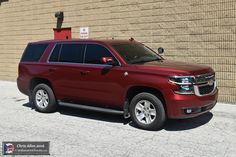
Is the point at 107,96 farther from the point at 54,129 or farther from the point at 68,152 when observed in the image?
the point at 68,152

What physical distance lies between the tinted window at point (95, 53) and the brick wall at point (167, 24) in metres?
3.66

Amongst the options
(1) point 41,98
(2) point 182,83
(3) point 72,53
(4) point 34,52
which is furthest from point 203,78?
(4) point 34,52

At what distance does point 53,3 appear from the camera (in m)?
14.7

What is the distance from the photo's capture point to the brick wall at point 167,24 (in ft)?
32.1

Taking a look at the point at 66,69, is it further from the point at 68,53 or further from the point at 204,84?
the point at 204,84

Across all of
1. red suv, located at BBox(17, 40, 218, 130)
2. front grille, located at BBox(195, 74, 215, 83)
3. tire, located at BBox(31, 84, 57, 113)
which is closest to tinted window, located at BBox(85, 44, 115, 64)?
red suv, located at BBox(17, 40, 218, 130)

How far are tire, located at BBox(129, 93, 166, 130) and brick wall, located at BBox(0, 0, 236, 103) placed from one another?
12.2ft

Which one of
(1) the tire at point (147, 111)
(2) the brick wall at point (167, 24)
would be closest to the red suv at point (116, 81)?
(1) the tire at point (147, 111)

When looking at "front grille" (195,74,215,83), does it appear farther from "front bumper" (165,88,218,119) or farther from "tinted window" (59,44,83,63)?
"tinted window" (59,44,83,63)

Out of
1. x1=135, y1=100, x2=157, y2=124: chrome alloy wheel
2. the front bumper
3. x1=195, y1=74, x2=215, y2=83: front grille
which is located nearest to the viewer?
the front bumper

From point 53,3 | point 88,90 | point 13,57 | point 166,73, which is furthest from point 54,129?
point 13,57

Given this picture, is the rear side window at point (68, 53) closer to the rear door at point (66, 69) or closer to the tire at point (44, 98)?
the rear door at point (66, 69)

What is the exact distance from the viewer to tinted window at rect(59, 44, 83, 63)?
830cm

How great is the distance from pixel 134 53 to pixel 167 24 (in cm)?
339
